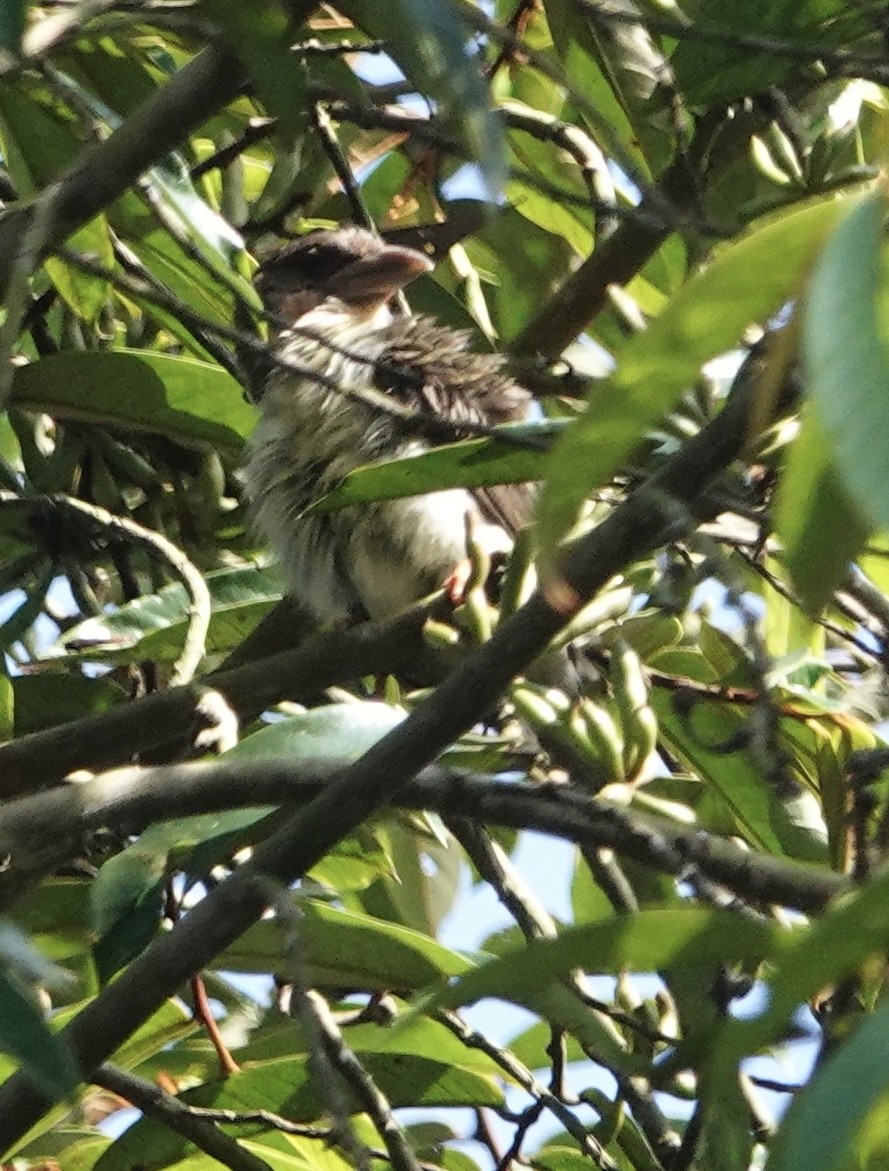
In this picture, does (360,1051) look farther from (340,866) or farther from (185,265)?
(185,265)

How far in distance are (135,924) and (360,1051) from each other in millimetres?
372

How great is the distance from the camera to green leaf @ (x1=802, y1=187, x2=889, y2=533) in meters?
0.68

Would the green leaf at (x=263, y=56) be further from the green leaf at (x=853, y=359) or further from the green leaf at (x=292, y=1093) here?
the green leaf at (x=292, y=1093)

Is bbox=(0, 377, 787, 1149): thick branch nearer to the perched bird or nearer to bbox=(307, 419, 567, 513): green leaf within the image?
bbox=(307, 419, 567, 513): green leaf

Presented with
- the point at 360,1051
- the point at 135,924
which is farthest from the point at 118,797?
the point at 360,1051

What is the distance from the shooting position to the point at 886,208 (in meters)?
0.81

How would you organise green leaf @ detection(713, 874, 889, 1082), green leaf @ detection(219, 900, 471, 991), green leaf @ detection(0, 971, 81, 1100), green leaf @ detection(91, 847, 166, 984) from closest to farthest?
green leaf @ detection(713, 874, 889, 1082) < green leaf @ detection(0, 971, 81, 1100) < green leaf @ detection(91, 847, 166, 984) < green leaf @ detection(219, 900, 471, 991)

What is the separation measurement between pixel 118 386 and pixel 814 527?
6.11 ft

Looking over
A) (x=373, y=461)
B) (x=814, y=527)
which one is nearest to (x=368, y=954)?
(x=373, y=461)

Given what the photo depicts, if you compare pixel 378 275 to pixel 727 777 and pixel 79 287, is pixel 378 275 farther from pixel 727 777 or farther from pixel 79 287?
pixel 727 777

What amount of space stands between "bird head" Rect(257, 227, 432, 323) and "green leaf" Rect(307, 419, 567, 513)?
4.13ft

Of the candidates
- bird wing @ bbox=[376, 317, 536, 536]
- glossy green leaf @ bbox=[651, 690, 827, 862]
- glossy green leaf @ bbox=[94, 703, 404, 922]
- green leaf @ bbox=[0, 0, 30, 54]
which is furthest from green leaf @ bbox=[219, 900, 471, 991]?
green leaf @ bbox=[0, 0, 30, 54]

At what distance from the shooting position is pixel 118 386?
2.62 metres

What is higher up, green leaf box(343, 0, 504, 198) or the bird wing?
green leaf box(343, 0, 504, 198)
